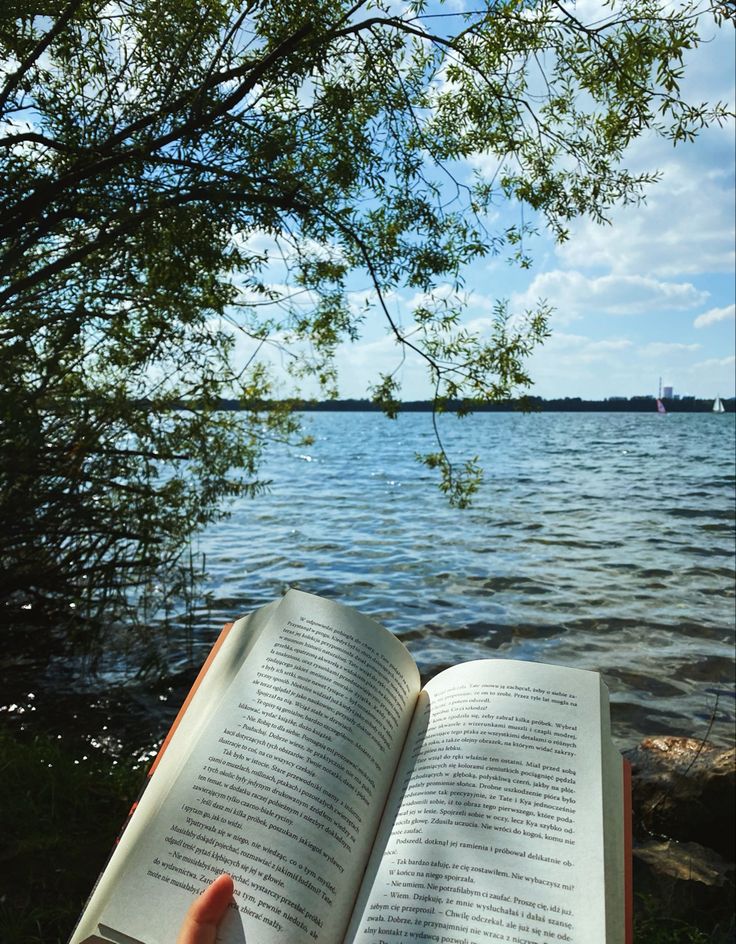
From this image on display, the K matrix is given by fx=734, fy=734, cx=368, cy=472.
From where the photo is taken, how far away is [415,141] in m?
5.19

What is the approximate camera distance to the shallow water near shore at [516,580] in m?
6.19

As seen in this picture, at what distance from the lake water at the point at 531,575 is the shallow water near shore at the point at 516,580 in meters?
0.03

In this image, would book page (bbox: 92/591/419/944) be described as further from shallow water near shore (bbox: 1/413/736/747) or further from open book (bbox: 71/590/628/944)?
shallow water near shore (bbox: 1/413/736/747)

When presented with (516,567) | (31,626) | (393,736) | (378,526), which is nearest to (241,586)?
(31,626)

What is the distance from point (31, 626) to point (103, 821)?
10.0 ft

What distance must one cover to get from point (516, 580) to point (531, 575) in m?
0.39

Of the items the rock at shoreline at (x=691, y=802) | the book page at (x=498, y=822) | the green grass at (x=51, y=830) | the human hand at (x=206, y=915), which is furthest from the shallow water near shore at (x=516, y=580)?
the human hand at (x=206, y=915)

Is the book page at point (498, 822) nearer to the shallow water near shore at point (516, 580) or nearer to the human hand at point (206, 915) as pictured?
the human hand at point (206, 915)

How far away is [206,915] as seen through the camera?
1.28m

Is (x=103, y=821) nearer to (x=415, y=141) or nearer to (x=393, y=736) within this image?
(x=393, y=736)

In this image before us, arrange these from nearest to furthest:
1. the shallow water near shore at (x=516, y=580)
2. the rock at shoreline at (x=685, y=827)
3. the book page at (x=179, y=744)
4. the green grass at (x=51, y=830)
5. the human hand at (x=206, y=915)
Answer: the human hand at (x=206, y=915)
the book page at (x=179, y=744)
the green grass at (x=51, y=830)
the rock at shoreline at (x=685, y=827)
the shallow water near shore at (x=516, y=580)

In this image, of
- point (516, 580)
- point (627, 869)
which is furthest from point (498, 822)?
point (516, 580)

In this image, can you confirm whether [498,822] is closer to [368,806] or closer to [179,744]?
[368,806]

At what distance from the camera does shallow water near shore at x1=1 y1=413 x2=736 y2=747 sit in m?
6.19
